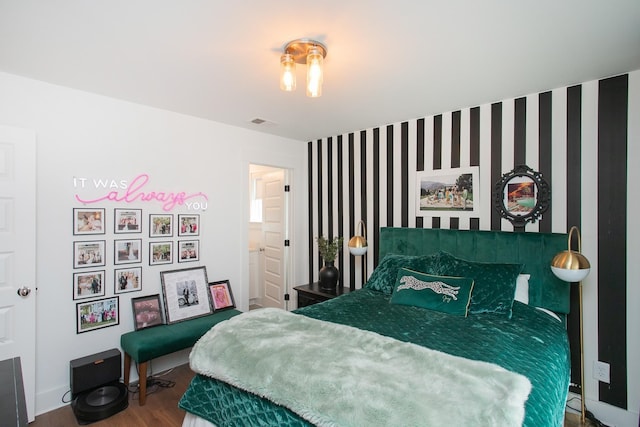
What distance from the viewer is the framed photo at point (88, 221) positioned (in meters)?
2.59

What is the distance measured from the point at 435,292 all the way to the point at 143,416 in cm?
236

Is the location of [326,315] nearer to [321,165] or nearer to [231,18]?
[231,18]

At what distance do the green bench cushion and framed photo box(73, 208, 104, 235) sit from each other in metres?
0.93

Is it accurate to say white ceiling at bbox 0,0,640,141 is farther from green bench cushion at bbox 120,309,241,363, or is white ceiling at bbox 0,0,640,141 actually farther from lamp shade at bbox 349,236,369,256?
green bench cushion at bbox 120,309,241,363

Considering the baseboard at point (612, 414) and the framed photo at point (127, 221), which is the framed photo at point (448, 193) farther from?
the framed photo at point (127, 221)

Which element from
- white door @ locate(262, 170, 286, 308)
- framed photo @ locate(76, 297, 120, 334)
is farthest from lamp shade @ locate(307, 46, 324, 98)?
white door @ locate(262, 170, 286, 308)

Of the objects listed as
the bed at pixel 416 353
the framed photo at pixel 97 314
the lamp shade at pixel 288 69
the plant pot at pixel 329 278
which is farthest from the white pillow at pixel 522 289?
the framed photo at pixel 97 314

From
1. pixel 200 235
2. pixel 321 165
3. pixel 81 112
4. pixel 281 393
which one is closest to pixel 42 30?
pixel 81 112

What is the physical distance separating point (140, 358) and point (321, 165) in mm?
2856

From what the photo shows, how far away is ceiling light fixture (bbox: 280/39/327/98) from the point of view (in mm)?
1815

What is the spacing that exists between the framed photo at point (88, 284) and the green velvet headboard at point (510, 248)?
271cm

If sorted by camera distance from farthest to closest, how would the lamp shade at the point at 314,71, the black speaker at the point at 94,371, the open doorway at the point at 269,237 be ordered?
the open doorway at the point at 269,237, the black speaker at the point at 94,371, the lamp shade at the point at 314,71

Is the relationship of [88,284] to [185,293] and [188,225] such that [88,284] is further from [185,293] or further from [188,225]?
[188,225]

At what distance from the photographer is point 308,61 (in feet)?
6.04
